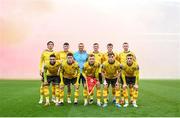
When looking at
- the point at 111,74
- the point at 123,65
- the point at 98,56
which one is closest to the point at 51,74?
the point at 98,56

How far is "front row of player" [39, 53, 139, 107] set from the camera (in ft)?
43.2

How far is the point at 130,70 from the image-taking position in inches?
517

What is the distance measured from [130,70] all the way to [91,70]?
1.16m

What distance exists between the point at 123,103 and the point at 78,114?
99.9 inches

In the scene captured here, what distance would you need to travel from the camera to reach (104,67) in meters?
13.3

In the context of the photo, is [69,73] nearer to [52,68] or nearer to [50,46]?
[52,68]

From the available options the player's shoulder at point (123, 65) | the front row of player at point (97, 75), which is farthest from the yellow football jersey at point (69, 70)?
the player's shoulder at point (123, 65)

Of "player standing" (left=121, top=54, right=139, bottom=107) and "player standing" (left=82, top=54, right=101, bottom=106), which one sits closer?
"player standing" (left=121, top=54, right=139, bottom=107)

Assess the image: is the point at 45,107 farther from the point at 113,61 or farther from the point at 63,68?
the point at 113,61

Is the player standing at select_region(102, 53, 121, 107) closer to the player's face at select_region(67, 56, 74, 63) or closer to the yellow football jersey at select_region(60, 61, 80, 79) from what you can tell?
the yellow football jersey at select_region(60, 61, 80, 79)

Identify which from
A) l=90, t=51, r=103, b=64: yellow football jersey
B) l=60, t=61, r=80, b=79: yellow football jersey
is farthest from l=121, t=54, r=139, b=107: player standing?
l=60, t=61, r=80, b=79: yellow football jersey

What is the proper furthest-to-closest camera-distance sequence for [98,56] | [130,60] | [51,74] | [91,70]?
[98,56], [51,74], [91,70], [130,60]

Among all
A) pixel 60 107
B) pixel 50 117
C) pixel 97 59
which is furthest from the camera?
pixel 97 59

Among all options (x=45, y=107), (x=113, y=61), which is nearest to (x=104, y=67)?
(x=113, y=61)
